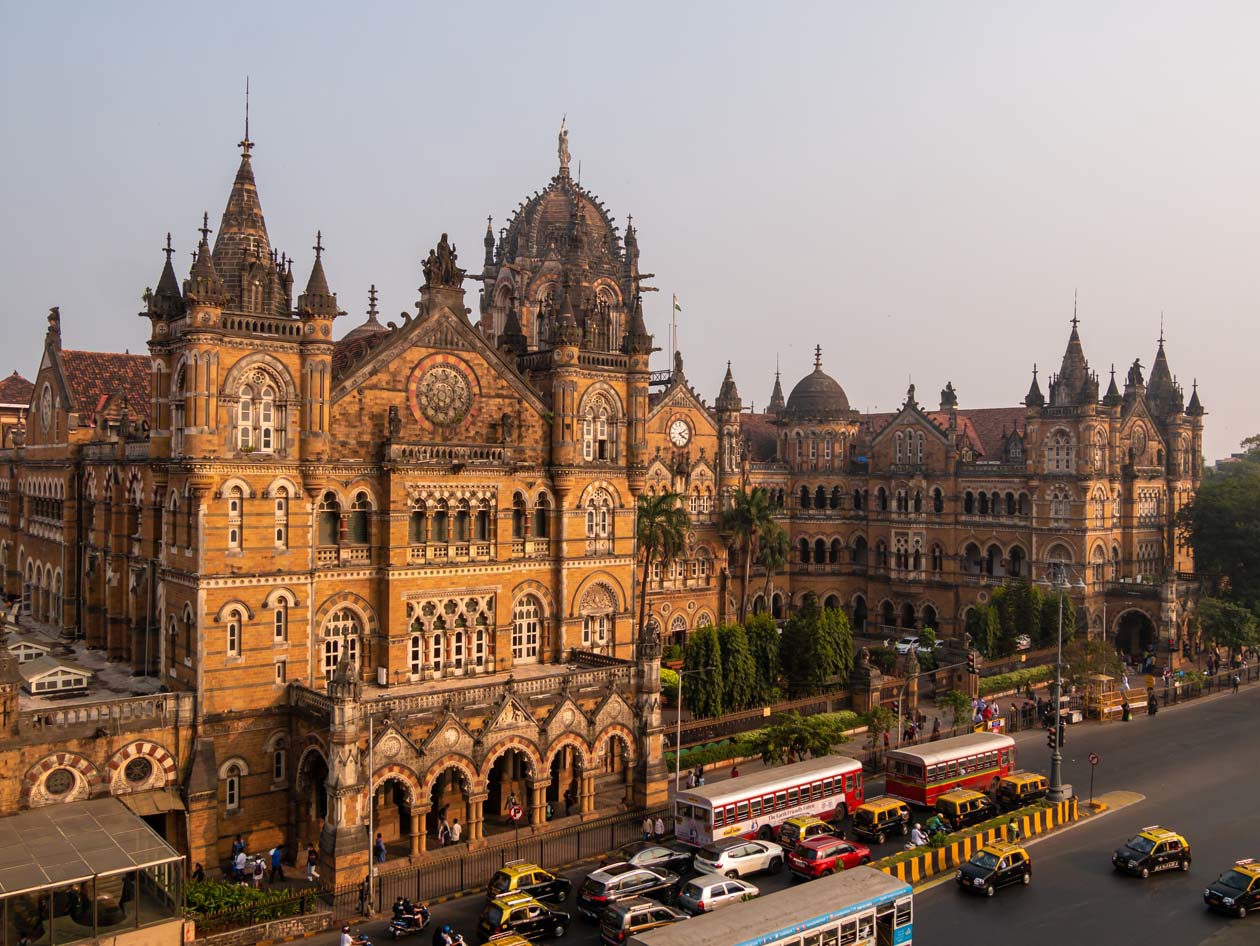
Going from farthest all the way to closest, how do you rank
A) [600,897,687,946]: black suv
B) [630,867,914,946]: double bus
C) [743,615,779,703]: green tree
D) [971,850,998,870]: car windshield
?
1. [743,615,779,703]: green tree
2. [971,850,998,870]: car windshield
3. [600,897,687,946]: black suv
4. [630,867,914,946]: double bus

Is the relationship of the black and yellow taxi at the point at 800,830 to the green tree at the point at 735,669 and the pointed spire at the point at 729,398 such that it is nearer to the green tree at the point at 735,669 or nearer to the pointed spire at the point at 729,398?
the green tree at the point at 735,669

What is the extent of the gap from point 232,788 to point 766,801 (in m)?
19.4

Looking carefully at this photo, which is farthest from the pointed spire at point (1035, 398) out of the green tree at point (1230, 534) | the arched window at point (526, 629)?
the arched window at point (526, 629)

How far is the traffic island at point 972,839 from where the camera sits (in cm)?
3728

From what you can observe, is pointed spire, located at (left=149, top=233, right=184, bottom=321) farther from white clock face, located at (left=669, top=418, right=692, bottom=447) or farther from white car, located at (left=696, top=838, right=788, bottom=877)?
white clock face, located at (left=669, top=418, right=692, bottom=447)

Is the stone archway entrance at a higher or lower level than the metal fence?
higher

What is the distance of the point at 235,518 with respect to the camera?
133ft

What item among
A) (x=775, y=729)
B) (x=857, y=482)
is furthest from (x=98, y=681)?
(x=857, y=482)

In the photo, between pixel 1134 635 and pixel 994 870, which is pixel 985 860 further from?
pixel 1134 635

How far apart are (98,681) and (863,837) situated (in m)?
30.4

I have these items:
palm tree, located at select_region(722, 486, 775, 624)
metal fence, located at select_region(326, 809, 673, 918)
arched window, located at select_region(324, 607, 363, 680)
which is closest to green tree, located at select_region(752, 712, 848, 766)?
metal fence, located at select_region(326, 809, 673, 918)

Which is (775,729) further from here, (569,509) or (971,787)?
(569,509)

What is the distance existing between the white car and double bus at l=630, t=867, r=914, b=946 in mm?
5884

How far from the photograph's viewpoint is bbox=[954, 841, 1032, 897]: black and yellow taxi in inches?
1427
